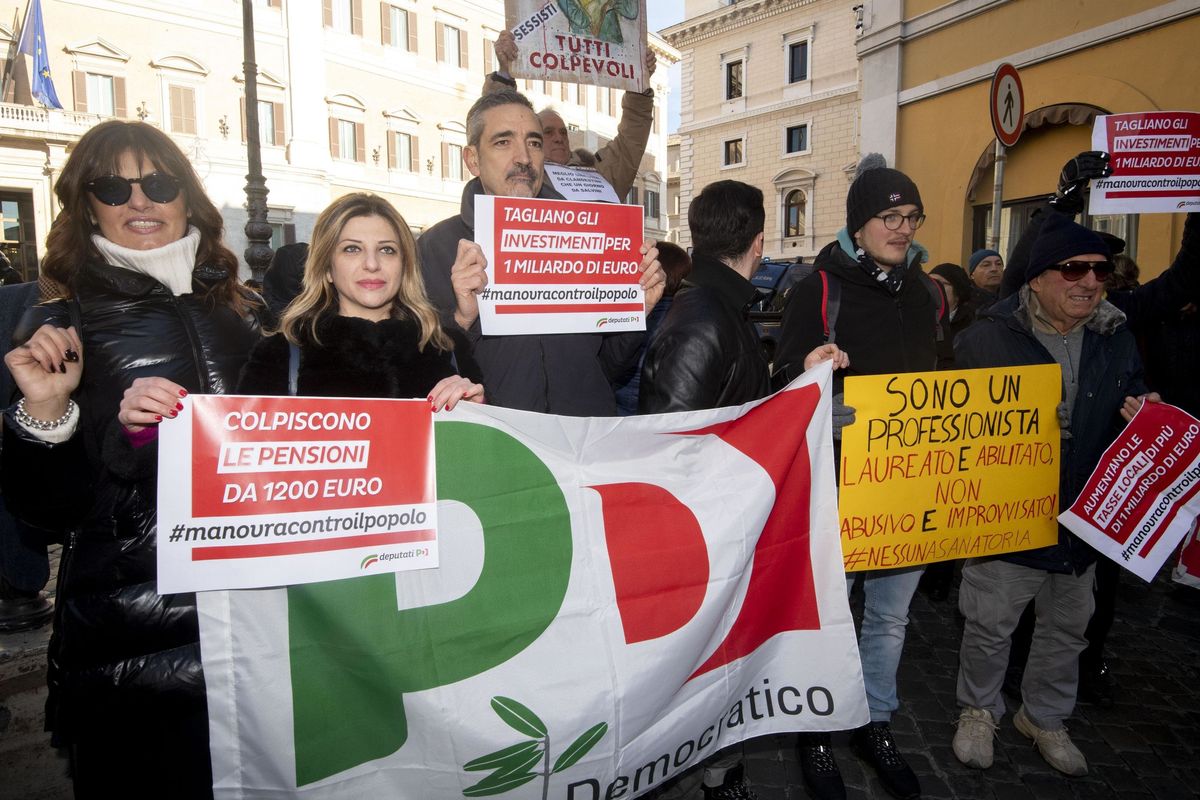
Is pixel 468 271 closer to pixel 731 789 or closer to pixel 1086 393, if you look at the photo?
pixel 731 789

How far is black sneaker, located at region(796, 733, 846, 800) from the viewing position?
2.97m

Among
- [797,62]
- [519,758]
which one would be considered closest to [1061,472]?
[519,758]

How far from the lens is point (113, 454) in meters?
1.85

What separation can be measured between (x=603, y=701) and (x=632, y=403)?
1.51 m

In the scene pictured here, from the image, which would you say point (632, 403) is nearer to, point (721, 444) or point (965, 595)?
point (721, 444)

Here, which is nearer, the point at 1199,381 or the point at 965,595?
the point at 965,595

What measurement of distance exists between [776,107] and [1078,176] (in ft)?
129

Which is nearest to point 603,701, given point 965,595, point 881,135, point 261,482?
point 261,482

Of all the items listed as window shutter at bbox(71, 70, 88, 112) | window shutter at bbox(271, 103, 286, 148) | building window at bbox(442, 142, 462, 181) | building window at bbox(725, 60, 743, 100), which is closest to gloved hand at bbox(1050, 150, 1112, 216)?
window shutter at bbox(271, 103, 286, 148)

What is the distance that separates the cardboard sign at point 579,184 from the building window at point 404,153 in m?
33.3

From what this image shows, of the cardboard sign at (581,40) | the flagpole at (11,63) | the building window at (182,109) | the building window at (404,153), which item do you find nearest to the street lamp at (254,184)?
the cardboard sign at (581,40)

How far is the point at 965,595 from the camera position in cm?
337

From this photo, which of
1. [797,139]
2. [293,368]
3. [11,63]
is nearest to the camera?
[293,368]

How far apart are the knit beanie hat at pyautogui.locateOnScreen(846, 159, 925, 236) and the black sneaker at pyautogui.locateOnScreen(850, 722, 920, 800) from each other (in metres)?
2.10
